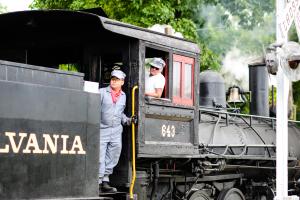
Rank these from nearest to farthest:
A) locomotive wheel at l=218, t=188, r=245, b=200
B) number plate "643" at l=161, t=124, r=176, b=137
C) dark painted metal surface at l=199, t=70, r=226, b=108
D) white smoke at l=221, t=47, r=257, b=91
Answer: number plate "643" at l=161, t=124, r=176, b=137 < locomotive wheel at l=218, t=188, r=245, b=200 < dark painted metal surface at l=199, t=70, r=226, b=108 < white smoke at l=221, t=47, r=257, b=91

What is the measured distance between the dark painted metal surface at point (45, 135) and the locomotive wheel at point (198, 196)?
2.66 meters

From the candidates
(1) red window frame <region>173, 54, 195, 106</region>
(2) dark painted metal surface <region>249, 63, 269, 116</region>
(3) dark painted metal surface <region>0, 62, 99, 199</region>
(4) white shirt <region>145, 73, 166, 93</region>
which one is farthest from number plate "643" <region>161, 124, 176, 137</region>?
(2) dark painted metal surface <region>249, 63, 269, 116</region>

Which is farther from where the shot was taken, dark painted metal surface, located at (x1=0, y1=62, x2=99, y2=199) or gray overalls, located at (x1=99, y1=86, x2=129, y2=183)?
gray overalls, located at (x1=99, y1=86, x2=129, y2=183)

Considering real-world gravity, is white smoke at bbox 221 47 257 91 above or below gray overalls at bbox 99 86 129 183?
above

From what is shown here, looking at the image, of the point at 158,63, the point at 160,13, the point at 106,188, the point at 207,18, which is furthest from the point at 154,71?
the point at 207,18

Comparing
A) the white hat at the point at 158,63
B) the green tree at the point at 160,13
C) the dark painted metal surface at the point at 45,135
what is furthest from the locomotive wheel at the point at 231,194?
the green tree at the point at 160,13

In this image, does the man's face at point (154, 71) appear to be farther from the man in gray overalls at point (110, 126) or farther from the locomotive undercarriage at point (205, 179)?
the locomotive undercarriage at point (205, 179)

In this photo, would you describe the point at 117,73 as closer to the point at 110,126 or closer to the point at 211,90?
the point at 110,126

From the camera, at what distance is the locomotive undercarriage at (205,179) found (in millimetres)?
7756

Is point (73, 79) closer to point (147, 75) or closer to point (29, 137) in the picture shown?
point (29, 137)

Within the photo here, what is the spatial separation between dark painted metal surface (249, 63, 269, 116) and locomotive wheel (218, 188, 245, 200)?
2369 millimetres

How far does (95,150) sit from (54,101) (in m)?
0.77

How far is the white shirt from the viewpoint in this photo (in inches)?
291

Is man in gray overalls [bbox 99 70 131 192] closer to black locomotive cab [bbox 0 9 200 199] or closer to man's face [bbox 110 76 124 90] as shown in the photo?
man's face [bbox 110 76 124 90]
